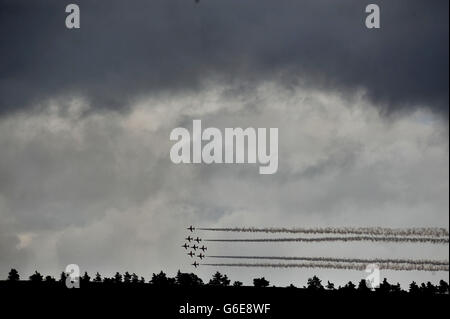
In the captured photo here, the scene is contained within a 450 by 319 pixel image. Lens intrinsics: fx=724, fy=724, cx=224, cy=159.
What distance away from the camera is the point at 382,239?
141 meters

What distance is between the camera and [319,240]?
485 ft
